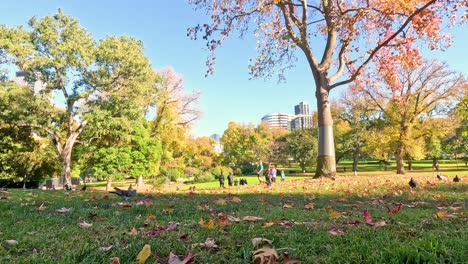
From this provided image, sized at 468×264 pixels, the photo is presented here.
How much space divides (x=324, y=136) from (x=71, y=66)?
19813 mm

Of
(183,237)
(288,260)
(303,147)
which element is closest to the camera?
(288,260)

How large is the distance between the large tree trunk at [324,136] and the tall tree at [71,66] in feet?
51.7

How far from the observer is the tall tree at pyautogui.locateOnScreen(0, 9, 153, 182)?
22141 mm

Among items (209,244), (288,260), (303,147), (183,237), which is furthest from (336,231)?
(303,147)

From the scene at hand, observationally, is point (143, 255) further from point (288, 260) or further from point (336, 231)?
point (336, 231)

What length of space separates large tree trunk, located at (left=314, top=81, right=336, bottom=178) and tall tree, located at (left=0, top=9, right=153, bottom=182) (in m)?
15.8

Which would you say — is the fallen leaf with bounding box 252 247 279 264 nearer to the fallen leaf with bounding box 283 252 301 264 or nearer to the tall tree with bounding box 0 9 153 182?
the fallen leaf with bounding box 283 252 301 264

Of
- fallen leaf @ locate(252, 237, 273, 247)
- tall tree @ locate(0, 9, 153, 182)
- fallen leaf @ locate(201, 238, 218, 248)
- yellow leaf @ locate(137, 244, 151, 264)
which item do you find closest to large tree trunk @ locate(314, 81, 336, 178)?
fallen leaf @ locate(252, 237, 273, 247)

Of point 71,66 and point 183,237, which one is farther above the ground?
point 71,66

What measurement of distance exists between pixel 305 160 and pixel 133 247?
180 ft

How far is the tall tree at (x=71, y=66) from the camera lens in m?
22.1

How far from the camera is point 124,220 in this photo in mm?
3236

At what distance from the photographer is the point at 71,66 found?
23.3 meters

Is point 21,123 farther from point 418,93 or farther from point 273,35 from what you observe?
point 418,93
